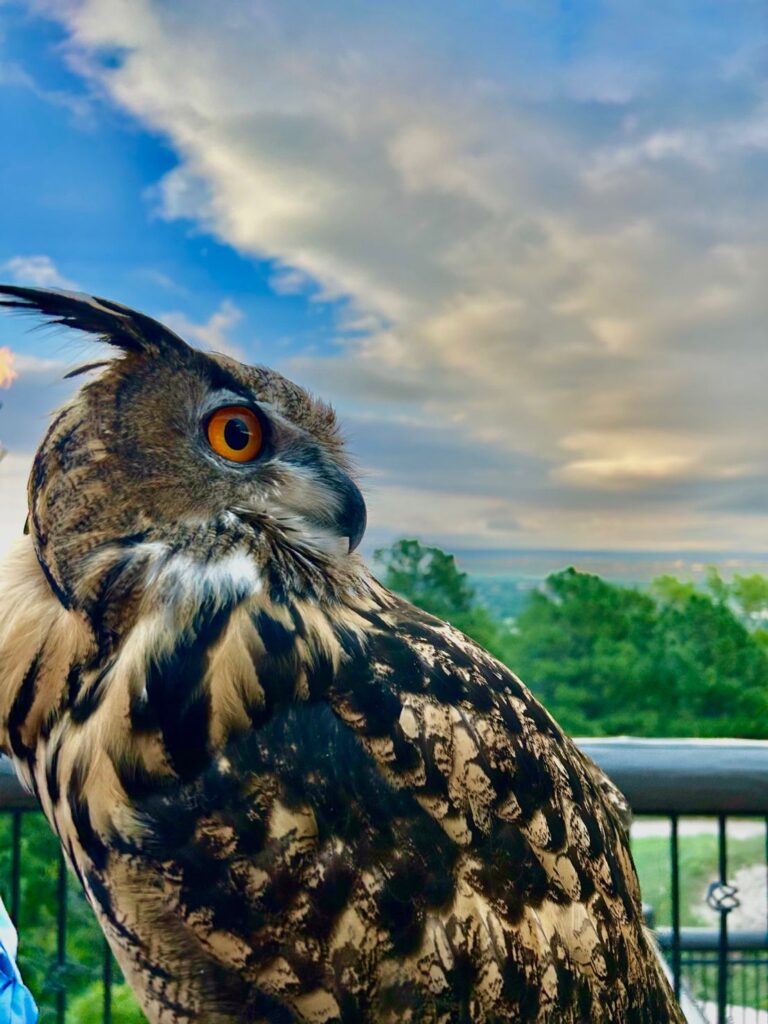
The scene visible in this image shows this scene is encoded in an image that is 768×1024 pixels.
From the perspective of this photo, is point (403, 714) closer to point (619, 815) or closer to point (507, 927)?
point (507, 927)

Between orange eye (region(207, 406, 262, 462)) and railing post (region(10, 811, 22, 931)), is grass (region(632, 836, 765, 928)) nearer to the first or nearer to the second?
orange eye (region(207, 406, 262, 462))

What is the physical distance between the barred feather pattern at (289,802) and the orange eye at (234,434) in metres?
0.08

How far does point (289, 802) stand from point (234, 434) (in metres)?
0.35

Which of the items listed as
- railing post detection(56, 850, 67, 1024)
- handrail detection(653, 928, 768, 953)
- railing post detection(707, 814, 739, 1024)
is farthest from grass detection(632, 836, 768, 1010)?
railing post detection(56, 850, 67, 1024)

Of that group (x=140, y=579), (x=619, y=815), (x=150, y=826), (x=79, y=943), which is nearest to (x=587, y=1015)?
(x=619, y=815)

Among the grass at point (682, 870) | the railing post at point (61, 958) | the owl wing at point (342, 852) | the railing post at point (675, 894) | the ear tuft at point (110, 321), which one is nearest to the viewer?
the owl wing at point (342, 852)

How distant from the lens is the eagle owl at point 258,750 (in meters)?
0.68

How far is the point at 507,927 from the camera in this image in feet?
2.37

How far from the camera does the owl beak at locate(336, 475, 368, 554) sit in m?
0.89

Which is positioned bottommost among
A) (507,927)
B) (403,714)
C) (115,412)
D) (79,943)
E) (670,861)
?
(79,943)

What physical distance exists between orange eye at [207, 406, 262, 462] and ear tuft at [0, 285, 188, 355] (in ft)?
0.26

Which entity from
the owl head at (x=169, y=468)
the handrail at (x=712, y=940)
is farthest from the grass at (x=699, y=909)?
the owl head at (x=169, y=468)

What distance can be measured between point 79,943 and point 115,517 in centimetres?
304

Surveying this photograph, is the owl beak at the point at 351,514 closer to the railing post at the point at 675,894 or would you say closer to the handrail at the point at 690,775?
the handrail at the point at 690,775
